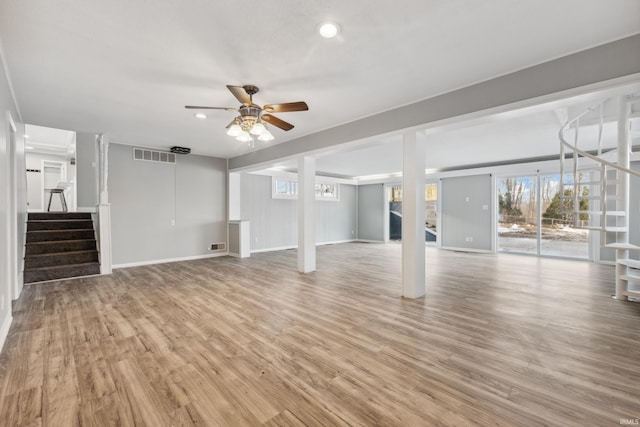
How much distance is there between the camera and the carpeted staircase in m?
4.67

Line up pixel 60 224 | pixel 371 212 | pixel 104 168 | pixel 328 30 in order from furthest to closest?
pixel 371 212
pixel 60 224
pixel 104 168
pixel 328 30

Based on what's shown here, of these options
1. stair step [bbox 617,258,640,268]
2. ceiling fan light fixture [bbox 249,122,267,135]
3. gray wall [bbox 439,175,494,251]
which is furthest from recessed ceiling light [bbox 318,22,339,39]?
gray wall [bbox 439,175,494,251]

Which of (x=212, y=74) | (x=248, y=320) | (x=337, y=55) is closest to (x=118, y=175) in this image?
(x=212, y=74)

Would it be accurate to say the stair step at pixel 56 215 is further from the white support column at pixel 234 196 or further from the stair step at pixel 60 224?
the white support column at pixel 234 196

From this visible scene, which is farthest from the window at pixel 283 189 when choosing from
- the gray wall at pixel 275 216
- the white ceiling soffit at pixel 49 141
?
the white ceiling soffit at pixel 49 141

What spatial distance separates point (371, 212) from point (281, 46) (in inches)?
337

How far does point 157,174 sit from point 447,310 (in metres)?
6.29

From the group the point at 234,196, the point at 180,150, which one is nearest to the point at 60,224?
Result: the point at 180,150

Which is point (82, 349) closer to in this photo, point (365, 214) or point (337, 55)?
point (337, 55)

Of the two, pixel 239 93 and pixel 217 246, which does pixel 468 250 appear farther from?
pixel 239 93

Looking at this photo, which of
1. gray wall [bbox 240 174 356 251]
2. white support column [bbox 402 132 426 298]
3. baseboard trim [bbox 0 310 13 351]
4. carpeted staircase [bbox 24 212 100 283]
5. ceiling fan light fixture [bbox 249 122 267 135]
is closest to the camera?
baseboard trim [bbox 0 310 13 351]

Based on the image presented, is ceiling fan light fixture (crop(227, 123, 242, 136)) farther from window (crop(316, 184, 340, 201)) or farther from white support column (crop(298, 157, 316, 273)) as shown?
window (crop(316, 184, 340, 201))

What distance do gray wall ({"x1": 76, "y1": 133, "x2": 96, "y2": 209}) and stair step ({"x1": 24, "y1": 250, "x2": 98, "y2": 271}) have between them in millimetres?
1205

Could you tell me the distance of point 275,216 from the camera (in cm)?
846
